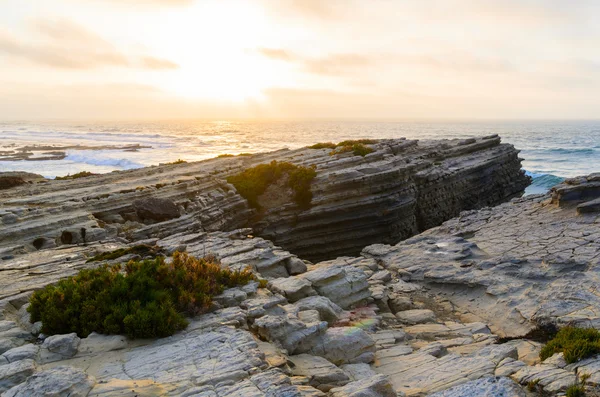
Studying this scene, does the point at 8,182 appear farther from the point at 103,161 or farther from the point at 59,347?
the point at 103,161

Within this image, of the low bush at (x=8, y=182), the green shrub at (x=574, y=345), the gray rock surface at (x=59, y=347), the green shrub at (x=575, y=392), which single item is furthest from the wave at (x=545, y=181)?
the gray rock surface at (x=59, y=347)

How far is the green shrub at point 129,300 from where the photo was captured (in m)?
9.55

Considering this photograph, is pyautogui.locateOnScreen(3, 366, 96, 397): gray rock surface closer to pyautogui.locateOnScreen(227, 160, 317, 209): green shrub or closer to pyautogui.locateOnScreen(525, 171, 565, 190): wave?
pyautogui.locateOnScreen(227, 160, 317, 209): green shrub

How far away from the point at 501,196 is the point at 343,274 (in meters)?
30.6

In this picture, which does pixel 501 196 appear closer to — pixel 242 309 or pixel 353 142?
pixel 353 142

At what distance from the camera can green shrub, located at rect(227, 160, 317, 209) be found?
1069 inches

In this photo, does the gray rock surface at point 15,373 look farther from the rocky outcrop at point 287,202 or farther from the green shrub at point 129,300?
the rocky outcrop at point 287,202

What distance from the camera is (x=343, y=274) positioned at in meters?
15.0

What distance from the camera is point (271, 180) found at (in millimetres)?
28828

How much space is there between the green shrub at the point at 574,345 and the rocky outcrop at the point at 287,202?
29.4 ft

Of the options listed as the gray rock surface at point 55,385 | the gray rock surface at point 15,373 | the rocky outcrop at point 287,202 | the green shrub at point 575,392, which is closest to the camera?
the gray rock surface at point 55,385

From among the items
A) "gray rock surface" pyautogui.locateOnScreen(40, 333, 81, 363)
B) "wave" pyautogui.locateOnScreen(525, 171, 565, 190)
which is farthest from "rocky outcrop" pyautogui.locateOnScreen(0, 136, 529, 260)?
"wave" pyautogui.locateOnScreen(525, 171, 565, 190)

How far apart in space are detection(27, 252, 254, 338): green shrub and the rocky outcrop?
6261 mm

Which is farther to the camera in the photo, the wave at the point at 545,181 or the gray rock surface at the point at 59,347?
the wave at the point at 545,181
